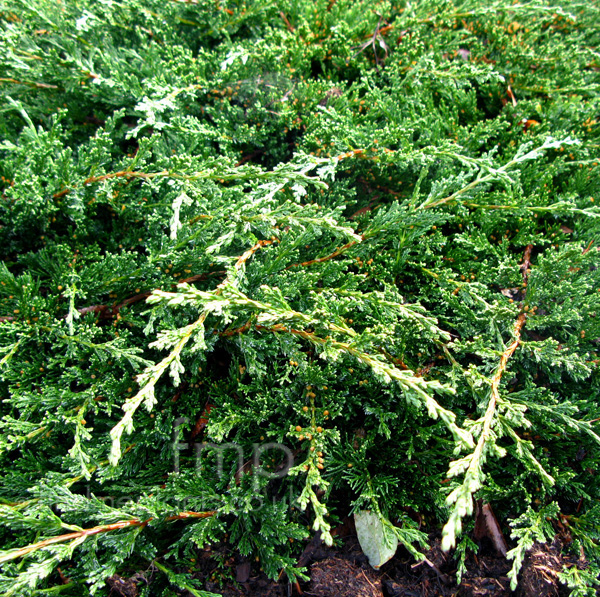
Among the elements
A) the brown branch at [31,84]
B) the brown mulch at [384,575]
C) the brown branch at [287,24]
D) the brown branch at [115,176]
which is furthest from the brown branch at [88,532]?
the brown branch at [287,24]

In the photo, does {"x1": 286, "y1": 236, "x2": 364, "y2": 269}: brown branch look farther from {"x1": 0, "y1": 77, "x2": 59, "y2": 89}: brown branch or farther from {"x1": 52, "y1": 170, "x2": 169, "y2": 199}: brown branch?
{"x1": 0, "y1": 77, "x2": 59, "y2": 89}: brown branch

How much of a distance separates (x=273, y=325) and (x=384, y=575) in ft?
4.29

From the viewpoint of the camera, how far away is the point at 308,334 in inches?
79.8

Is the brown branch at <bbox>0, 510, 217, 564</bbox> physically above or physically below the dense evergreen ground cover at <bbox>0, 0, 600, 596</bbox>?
below

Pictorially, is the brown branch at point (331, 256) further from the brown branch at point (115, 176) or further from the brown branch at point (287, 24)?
the brown branch at point (287, 24)

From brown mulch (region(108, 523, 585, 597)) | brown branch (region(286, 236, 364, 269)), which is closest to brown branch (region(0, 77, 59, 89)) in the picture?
→ brown branch (region(286, 236, 364, 269))

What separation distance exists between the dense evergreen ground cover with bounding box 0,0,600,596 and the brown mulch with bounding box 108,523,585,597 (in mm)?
81

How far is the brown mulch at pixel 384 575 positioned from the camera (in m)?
1.94

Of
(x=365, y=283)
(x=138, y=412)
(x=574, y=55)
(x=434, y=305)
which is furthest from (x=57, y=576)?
(x=574, y=55)

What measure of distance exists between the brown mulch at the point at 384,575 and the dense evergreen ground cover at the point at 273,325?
0.27 feet

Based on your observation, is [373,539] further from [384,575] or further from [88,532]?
[88,532]

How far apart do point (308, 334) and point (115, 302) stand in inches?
45.2

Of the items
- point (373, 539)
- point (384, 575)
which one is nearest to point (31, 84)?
point (373, 539)

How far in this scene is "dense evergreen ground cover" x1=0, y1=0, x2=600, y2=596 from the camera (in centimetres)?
194
